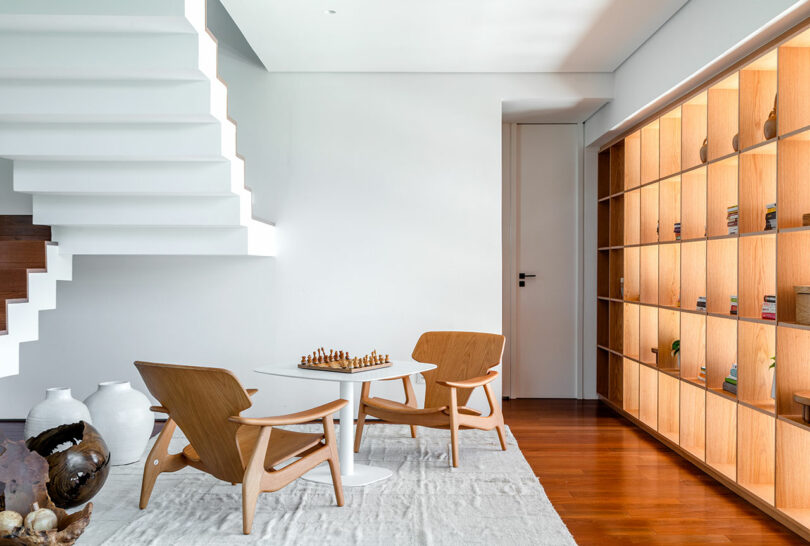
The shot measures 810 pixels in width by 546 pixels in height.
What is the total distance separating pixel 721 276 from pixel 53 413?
395 cm

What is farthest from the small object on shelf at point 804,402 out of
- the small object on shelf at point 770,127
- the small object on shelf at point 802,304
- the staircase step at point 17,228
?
the staircase step at point 17,228

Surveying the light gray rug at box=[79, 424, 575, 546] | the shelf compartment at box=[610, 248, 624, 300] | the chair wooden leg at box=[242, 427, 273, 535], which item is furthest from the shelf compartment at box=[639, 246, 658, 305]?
the chair wooden leg at box=[242, 427, 273, 535]

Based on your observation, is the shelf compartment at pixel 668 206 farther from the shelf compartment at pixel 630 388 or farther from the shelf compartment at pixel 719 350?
the shelf compartment at pixel 630 388

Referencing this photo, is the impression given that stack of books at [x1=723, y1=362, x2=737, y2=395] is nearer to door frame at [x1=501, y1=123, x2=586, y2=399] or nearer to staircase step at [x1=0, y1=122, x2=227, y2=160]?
door frame at [x1=501, y1=123, x2=586, y2=399]

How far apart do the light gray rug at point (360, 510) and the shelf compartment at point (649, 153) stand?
8.02 ft

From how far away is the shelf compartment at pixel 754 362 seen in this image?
3314 millimetres

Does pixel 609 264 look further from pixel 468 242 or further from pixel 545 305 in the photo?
pixel 468 242

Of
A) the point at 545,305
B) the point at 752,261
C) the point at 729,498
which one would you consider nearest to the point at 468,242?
the point at 545,305

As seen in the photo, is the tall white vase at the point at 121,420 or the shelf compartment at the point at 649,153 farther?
the shelf compartment at the point at 649,153

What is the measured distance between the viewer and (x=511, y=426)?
189 inches

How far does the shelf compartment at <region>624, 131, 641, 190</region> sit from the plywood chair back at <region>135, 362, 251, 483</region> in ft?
12.2

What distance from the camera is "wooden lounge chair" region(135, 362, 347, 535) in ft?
8.72

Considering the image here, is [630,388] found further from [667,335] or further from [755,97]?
[755,97]

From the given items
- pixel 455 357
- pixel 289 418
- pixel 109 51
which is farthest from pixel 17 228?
pixel 455 357
